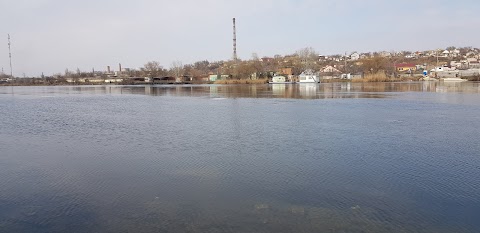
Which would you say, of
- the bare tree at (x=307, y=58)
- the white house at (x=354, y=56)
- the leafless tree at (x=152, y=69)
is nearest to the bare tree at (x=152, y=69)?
the leafless tree at (x=152, y=69)

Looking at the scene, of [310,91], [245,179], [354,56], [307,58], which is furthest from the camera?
[354,56]

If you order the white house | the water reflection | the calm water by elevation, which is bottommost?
the calm water

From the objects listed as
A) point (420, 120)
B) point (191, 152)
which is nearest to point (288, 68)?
point (420, 120)

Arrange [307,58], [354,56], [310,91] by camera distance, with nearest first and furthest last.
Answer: [310,91], [307,58], [354,56]

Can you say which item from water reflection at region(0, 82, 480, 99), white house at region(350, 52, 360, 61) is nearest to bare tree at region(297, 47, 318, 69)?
water reflection at region(0, 82, 480, 99)

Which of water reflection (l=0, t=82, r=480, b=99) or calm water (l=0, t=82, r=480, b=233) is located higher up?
water reflection (l=0, t=82, r=480, b=99)

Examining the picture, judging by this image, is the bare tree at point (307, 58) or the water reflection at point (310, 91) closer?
the water reflection at point (310, 91)

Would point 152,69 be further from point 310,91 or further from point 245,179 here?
point 245,179

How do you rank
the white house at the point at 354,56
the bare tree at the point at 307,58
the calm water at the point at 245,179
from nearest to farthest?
the calm water at the point at 245,179, the bare tree at the point at 307,58, the white house at the point at 354,56

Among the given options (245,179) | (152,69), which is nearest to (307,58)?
(152,69)

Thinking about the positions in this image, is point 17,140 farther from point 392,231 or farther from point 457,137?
point 457,137

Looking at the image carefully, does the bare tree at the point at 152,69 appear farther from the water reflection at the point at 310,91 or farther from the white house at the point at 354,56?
the white house at the point at 354,56

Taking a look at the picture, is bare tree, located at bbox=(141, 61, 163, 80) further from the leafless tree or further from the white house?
the white house

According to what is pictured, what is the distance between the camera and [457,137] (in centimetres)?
976
